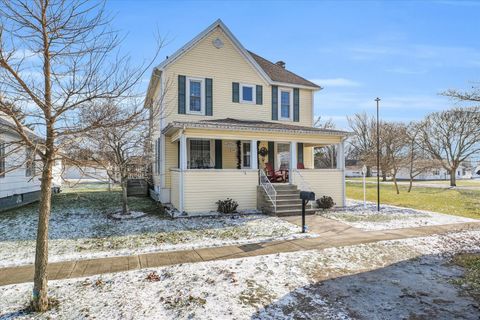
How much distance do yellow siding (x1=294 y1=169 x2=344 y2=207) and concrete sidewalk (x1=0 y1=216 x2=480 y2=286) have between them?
3768 millimetres

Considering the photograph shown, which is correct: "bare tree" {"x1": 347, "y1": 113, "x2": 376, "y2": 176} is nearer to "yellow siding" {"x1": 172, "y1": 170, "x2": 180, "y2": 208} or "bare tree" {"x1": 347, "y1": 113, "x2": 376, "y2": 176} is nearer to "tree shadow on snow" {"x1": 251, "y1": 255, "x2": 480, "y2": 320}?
"yellow siding" {"x1": 172, "y1": 170, "x2": 180, "y2": 208}

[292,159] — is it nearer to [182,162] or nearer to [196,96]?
[182,162]

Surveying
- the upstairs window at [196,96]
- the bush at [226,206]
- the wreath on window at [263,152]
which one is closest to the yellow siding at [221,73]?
the upstairs window at [196,96]

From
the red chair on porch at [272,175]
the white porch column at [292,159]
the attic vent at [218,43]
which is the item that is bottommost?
the red chair on porch at [272,175]

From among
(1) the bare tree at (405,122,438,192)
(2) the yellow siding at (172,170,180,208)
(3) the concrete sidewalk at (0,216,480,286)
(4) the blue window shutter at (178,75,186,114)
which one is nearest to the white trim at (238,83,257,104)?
(4) the blue window shutter at (178,75,186,114)

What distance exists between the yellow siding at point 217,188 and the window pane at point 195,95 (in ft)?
12.9

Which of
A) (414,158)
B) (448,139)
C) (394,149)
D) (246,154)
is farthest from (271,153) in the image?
(448,139)

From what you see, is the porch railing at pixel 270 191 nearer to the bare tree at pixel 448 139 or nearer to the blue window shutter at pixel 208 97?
the blue window shutter at pixel 208 97

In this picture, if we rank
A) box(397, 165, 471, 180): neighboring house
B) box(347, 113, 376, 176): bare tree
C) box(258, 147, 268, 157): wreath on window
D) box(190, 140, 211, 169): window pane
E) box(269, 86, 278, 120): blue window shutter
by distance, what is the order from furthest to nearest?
box(397, 165, 471, 180): neighboring house → box(347, 113, 376, 176): bare tree → box(269, 86, 278, 120): blue window shutter → box(258, 147, 268, 157): wreath on window → box(190, 140, 211, 169): window pane

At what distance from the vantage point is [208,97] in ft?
45.0

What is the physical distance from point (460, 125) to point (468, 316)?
36411mm

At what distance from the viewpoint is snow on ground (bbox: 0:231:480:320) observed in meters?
3.88

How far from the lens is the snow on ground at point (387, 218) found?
31.4 feet

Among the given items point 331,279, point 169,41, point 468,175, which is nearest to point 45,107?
point 169,41
